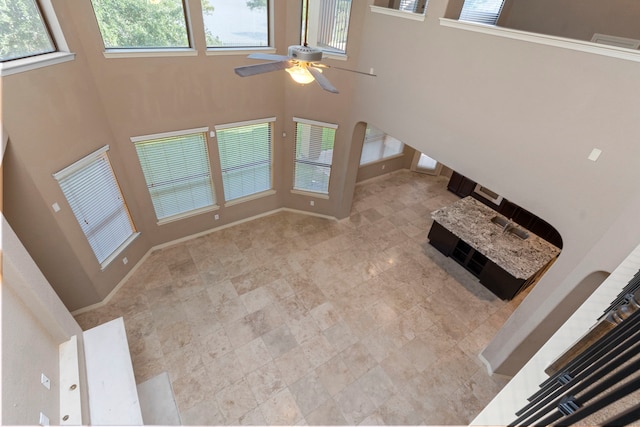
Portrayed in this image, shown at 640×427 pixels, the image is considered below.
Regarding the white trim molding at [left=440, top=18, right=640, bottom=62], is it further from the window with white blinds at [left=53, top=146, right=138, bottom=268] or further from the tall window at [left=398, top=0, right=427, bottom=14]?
the window with white blinds at [left=53, top=146, right=138, bottom=268]

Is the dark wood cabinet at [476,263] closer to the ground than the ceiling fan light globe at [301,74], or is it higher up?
closer to the ground

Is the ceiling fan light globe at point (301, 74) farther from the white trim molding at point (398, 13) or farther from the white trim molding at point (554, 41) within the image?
the white trim molding at point (398, 13)

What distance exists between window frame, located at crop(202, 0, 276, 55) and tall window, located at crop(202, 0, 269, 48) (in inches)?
1.1

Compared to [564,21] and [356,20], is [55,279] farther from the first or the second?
[564,21]

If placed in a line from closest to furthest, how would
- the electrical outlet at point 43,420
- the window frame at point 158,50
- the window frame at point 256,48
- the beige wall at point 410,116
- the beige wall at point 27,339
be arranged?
the beige wall at point 27,339 → the electrical outlet at point 43,420 → the beige wall at point 410,116 → the window frame at point 158,50 → the window frame at point 256,48

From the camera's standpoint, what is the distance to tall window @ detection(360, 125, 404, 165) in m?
9.00

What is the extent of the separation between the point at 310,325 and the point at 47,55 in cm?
542

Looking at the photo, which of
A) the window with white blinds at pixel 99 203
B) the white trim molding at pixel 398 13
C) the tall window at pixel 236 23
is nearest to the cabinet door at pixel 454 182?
the white trim molding at pixel 398 13

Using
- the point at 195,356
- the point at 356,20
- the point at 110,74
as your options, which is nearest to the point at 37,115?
the point at 110,74

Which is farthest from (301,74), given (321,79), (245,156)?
(245,156)

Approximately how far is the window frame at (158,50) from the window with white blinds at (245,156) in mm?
1393

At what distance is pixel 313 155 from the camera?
23.7 ft

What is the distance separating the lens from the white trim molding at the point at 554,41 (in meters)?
2.99

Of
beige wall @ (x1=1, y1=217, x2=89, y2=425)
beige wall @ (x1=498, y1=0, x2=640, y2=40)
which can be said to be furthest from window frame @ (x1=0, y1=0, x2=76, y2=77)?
beige wall @ (x1=498, y1=0, x2=640, y2=40)
